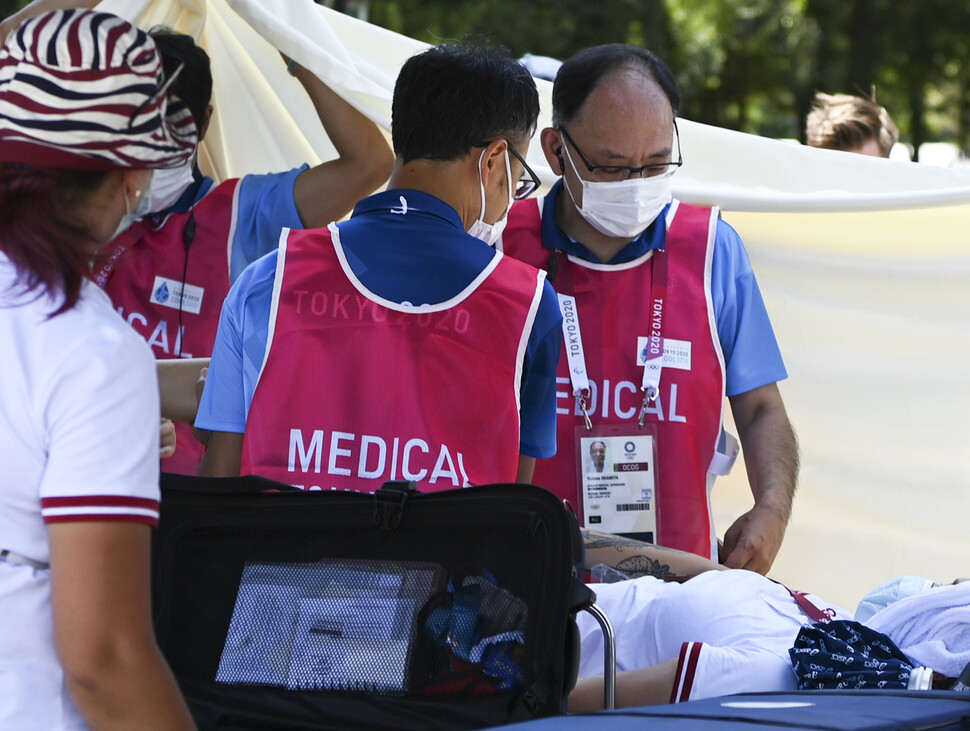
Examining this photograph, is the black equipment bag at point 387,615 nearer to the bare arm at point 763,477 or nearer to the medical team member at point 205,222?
the bare arm at point 763,477

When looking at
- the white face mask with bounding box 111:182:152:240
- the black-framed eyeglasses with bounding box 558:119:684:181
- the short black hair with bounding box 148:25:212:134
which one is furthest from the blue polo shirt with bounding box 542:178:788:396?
the white face mask with bounding box 111:182:152:240

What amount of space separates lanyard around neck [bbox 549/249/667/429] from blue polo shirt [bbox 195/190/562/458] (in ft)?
2.20

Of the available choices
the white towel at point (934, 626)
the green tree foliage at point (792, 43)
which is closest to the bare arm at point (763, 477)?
the white towel at point (934, 626)

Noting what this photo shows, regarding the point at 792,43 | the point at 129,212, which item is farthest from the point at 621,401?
the point at 792,43

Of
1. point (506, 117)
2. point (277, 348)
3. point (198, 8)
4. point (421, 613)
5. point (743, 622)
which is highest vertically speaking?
point (198, 8)

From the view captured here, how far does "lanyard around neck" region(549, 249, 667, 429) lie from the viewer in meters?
3.16

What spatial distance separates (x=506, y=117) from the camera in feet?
8.20

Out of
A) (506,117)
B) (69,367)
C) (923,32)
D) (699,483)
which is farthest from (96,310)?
(923,32)

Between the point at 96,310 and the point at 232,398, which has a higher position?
the point at 96,310

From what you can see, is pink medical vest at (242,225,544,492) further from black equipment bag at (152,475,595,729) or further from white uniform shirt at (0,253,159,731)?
white uniform shirt at (0,253,159,731)

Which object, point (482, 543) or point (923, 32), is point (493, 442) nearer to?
point (482, 543)

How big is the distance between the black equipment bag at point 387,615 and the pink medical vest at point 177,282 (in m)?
1.54

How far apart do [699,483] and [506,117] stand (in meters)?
1.19

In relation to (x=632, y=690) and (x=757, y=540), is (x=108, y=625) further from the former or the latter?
(x=757, y=540)
